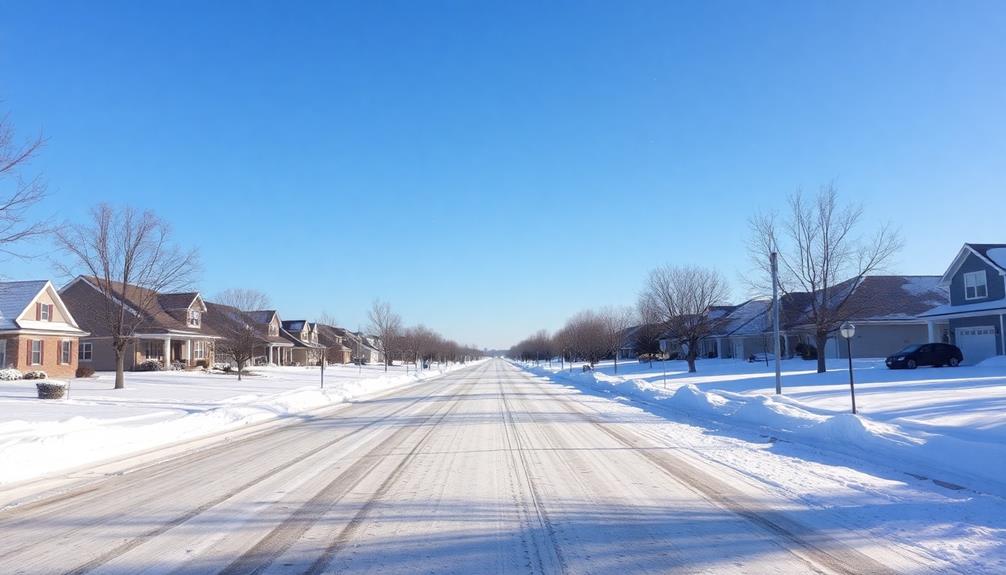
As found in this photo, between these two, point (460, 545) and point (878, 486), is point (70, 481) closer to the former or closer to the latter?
point (460, 545)

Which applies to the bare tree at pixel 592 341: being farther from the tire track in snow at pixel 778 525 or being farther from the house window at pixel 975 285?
the tire track in snow at pixel 778 525

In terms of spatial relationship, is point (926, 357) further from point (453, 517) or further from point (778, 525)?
point (453, 517)

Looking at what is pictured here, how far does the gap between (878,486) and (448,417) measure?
512 inches

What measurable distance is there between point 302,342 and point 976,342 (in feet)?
212

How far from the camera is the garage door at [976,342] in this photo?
34969mm

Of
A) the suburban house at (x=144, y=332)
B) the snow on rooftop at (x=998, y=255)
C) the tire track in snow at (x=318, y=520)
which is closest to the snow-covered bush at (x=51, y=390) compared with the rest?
the tire track in snow at (x=318, y=520)

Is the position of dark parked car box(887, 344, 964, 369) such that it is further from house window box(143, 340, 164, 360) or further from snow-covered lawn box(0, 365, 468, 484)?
house window box(143, 340, 164, 360)

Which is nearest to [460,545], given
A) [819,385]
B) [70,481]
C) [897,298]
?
[70,481]

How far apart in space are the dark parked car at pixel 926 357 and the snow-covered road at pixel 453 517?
80.4 ft

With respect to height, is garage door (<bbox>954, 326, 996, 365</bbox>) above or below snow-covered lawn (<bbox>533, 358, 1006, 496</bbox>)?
above

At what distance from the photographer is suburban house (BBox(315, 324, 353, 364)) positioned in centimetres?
9592

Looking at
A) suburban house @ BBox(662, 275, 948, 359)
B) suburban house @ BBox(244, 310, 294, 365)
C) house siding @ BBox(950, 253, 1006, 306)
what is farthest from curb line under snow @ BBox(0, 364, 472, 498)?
suburban house @ BBox(244, 310, 294, 365)

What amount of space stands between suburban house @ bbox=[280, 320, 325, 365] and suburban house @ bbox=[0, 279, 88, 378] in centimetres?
3789

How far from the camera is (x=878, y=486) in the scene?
889 centimetres
